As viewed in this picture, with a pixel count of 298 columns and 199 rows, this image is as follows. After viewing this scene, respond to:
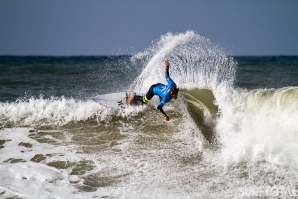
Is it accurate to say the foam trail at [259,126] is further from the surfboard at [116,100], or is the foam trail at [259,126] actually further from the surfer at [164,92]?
the surfboard at [116,100]

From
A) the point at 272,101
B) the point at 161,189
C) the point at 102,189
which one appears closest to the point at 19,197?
the point at 102,189

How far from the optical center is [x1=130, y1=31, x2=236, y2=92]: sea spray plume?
9.91 m

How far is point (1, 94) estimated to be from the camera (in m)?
12.3

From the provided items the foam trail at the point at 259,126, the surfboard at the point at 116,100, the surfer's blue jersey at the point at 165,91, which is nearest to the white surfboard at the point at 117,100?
the surfboard at the point at 116,100

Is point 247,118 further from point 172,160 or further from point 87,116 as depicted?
point 87,116

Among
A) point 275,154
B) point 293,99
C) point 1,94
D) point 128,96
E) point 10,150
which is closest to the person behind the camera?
point 275,154

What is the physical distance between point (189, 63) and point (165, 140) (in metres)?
3.16

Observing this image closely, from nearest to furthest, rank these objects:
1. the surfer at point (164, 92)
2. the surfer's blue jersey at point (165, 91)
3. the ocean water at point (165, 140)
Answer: the ocean water at point (165, 140)
the surfer at point (164, 92)
the surfer's blue jersey at point (165, 91)

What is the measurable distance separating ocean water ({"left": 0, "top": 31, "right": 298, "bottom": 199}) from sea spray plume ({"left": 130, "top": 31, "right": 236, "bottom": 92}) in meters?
0.03

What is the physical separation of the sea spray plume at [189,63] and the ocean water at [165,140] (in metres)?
0.03

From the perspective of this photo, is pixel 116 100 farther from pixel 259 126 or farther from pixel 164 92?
pixel 259 126

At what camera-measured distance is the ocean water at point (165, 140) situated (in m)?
5.63

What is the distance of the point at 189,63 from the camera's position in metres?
10.2

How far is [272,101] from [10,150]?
6.68 metres
